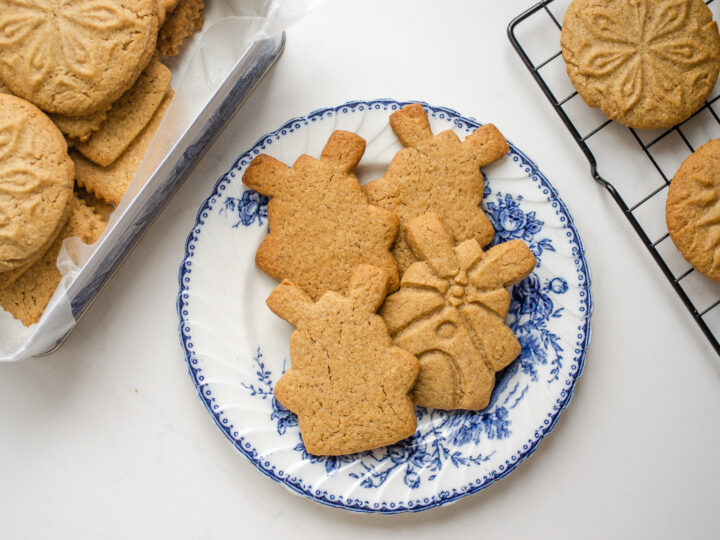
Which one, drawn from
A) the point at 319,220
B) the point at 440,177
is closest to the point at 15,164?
the point at 319,220

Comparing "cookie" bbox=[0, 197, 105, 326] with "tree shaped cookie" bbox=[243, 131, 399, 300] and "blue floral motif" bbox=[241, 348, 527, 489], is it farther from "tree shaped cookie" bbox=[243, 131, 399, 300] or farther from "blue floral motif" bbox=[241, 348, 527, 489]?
"blue floral motif" bbox=[241, 348, 527, 489]

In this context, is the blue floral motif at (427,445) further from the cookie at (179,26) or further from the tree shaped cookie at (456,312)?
the cookie at (179,26)

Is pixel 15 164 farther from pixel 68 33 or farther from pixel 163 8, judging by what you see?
pixel 163 8

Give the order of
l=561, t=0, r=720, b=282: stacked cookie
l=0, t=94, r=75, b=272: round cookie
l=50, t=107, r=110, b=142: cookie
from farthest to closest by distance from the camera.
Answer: l=561, t=0, r=720, b=282: stacked cookie → l=50, t=107, r=110, b=142: cookie → l=0, t=94, r=75, b=272: round cookie

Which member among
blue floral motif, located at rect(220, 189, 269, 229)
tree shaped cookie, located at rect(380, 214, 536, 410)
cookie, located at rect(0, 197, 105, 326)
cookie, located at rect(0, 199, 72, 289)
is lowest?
tree shaped cookie, located at rect(380, 214, 536, 410)

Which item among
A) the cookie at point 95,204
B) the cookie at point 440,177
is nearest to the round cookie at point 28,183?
the cookie at point 95,204

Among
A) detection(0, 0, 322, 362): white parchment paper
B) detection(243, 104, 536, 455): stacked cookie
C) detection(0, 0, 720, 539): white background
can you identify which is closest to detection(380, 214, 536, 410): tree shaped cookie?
detection(243, 104, 536, 455): stacked cookie
